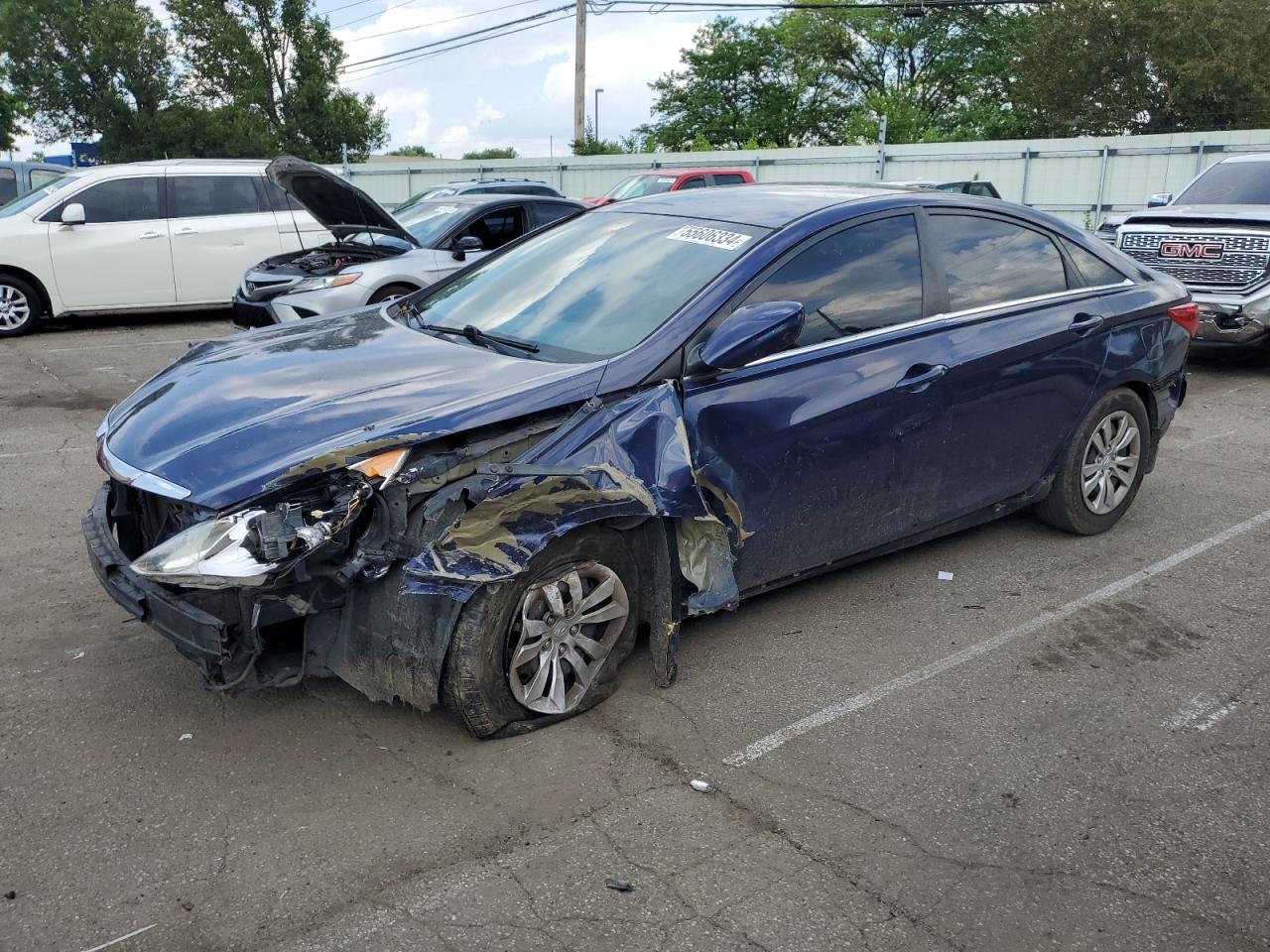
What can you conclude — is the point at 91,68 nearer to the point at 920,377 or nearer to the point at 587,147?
the point at 587,147

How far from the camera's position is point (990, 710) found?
4.00m

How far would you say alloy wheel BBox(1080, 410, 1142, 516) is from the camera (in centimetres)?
558

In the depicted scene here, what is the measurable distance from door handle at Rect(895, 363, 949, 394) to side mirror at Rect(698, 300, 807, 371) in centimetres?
72

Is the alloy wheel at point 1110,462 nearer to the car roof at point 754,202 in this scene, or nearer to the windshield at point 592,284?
the car roof at point 754,202

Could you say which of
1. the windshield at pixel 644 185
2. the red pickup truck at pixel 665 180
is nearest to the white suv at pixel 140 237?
the red pickup truck at pixel 665 180

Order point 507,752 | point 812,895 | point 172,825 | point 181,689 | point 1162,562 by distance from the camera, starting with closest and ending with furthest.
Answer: point 812,895 → point 172,825 → point 507,752 → point 181,689 → point 1162,562

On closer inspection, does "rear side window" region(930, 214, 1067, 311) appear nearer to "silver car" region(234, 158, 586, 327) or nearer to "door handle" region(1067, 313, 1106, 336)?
"door handle" region(1067, 313, 1106, 336)

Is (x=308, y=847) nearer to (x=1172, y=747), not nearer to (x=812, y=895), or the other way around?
(x=812, y=895)

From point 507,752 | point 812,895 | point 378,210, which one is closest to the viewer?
point 812,895

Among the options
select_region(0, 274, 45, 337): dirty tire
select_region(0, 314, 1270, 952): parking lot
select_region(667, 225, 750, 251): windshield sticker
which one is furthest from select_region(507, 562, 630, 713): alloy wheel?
select_region(0, 274, 45, 337): dirty tire

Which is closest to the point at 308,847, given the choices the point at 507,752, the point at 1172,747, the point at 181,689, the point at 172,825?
the point at 172,825

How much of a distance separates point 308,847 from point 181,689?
115 centimetres

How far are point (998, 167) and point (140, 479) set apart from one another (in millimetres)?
22697

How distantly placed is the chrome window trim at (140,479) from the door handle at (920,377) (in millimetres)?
2673
